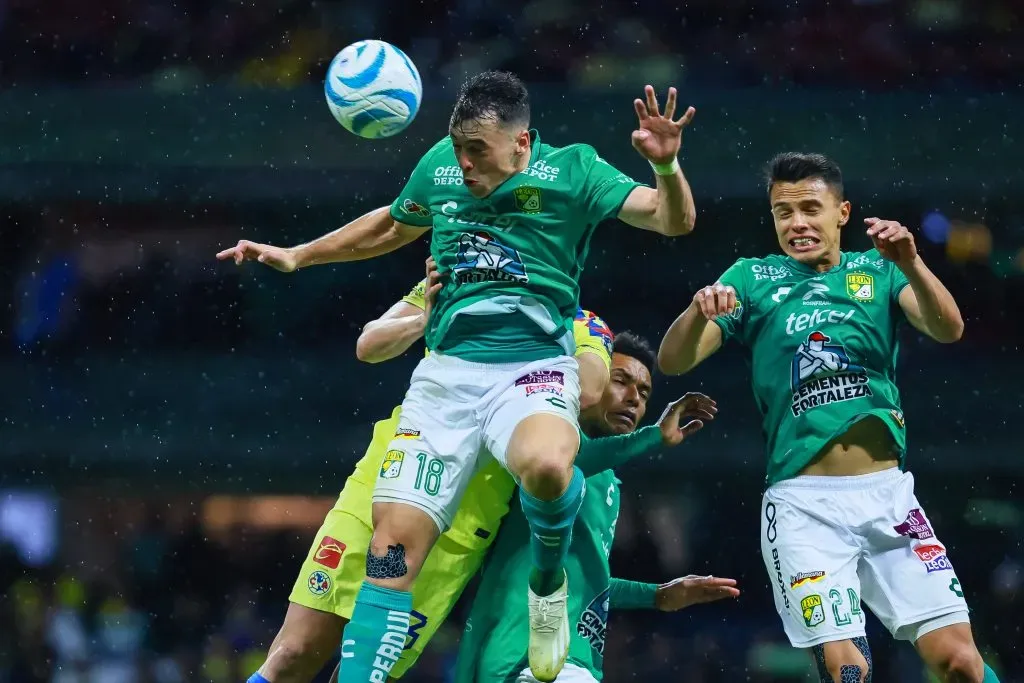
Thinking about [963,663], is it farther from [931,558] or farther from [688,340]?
[688,340]

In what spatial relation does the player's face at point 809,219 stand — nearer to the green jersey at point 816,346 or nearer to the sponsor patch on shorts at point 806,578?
the green jersey at point 816,346

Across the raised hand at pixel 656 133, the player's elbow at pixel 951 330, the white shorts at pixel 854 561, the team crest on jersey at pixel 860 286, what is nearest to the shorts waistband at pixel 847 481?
the white shorts at pixel 854 561

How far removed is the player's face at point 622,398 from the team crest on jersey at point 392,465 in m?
1.06

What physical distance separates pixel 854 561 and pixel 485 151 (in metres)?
1.79

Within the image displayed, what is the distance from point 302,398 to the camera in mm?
12273

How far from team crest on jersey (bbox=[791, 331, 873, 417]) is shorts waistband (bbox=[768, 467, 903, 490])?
223 mm

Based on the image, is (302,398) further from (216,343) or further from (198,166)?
(198,166)

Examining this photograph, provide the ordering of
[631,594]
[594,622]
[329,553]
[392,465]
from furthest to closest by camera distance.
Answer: [631,594] < [329,553] < [594,622] < [392,465]

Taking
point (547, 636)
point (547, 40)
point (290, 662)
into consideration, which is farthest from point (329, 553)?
point (547, 40)

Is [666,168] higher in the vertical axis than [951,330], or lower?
higher

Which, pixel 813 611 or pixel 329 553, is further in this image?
pixel 329 553

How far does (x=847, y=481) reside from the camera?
4.66 meters

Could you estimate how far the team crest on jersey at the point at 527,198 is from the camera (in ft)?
14.6

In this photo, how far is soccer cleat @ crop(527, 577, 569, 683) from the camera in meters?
4.27
